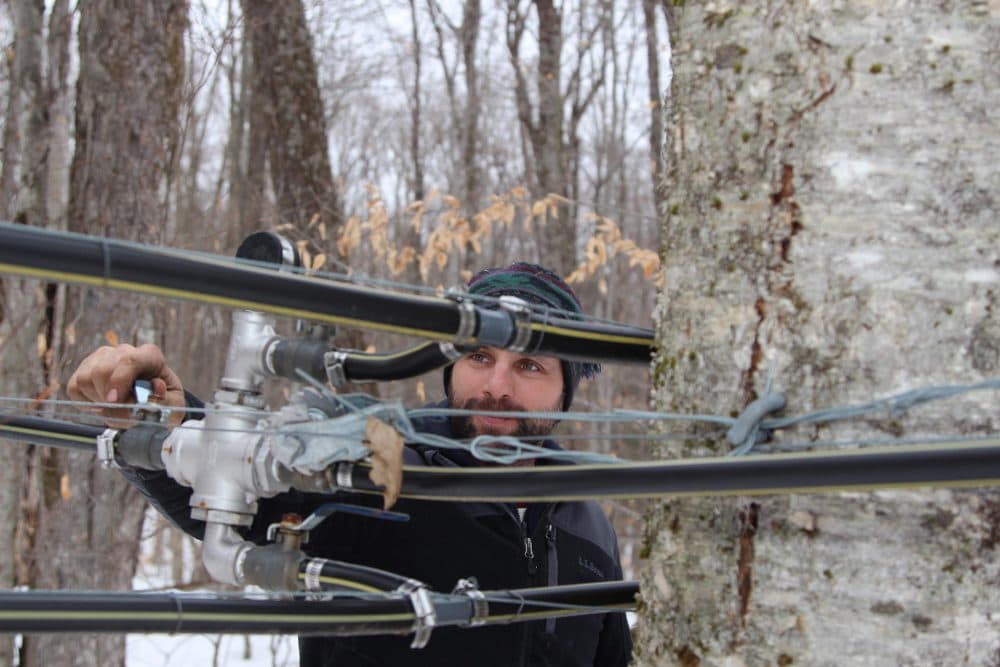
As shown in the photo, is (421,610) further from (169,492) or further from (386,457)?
(169,492)

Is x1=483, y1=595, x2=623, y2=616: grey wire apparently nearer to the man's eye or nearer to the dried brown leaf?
the dried brown leaf

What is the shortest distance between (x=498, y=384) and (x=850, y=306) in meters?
1.68

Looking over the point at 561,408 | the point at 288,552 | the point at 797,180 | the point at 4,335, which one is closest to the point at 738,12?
the point at 797,180

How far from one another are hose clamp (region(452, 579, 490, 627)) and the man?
0.44 metres

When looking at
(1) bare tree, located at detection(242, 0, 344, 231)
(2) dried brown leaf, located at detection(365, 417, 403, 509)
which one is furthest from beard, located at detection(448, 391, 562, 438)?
(1) bare tree, located at detection(242, 0, 344, 231)

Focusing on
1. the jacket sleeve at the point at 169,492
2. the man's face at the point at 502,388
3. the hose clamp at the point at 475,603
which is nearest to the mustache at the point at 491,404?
the man's face at the point at 502,388

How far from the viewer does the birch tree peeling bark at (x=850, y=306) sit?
3.53ft

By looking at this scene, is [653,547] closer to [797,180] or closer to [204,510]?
[797,180]

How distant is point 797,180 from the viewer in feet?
3.78

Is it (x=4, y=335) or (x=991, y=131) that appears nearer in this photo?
(x=991, y=131)

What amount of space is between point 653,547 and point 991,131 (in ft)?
1.93

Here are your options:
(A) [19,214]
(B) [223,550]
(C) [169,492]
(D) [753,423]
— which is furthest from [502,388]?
(A) [19,214]

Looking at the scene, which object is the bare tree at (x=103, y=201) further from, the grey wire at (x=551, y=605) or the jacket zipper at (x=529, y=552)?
the grey wire at (x=551, y=605)

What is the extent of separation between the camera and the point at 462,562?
2.44m
